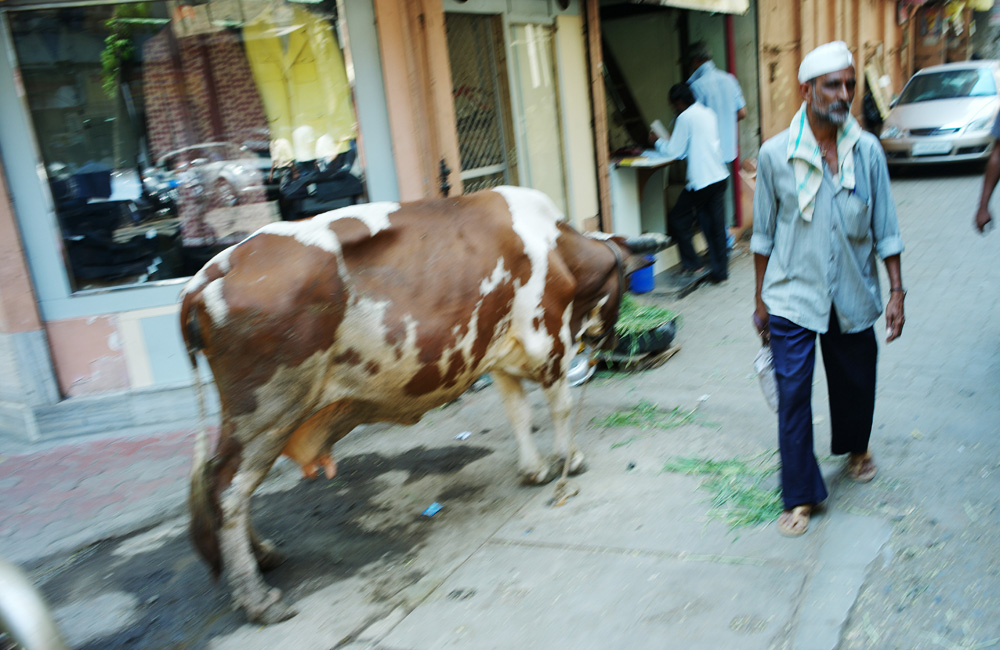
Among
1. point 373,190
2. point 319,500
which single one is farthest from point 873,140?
point 373,190

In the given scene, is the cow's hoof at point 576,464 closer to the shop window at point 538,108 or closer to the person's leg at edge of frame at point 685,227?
the shop window at point 538,108

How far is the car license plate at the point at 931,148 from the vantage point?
13.7 metres

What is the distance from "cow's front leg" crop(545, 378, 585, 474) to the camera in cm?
444

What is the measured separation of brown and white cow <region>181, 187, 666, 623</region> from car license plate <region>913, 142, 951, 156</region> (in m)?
11.6

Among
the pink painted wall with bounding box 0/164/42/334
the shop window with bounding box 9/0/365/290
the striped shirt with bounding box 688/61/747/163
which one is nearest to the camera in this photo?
the pink painted wall with bounding box 0/164/42/334

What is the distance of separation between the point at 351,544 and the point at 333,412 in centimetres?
74

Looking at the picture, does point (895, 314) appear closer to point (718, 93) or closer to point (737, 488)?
point (737, 488)

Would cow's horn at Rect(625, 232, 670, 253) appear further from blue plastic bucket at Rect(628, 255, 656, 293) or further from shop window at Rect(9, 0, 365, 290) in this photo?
blue plastic bucket at Rect(628, 255, 656, 293)

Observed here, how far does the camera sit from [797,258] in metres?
3.54

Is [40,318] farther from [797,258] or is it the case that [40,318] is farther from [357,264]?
[797,258]

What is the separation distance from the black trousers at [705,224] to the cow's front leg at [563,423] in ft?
14.9

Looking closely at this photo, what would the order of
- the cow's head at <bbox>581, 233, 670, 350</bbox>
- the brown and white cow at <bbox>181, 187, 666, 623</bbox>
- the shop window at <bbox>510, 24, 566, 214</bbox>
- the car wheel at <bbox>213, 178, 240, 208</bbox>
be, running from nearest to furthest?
the brown and white cow at <bbox>181, 187, 666, 623</bbox> → the cow's head at <bbox>581, 233, 670, 350</bbox> → the car wheel at <bbox>213, 178, 240, 208</bbox> → the shop window at <bbox>510, 24, 566, 214</bbox>

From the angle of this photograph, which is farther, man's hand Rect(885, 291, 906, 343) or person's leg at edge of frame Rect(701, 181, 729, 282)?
person's leg at edge of frame Rect(701, 181, 729, 282)

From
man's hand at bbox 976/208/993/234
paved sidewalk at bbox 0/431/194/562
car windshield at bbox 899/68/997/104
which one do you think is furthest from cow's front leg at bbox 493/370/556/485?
car windshield at bbox 899/68/997/104
